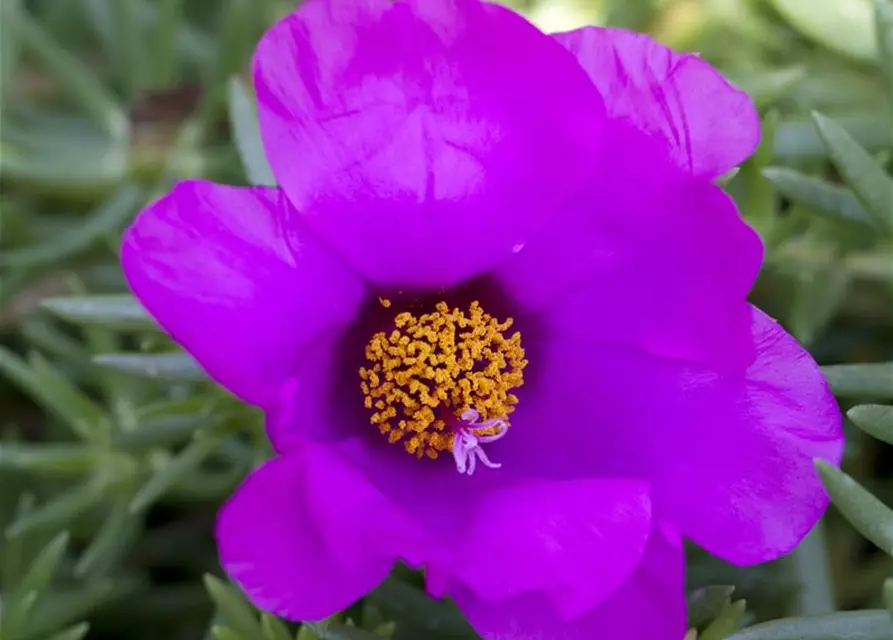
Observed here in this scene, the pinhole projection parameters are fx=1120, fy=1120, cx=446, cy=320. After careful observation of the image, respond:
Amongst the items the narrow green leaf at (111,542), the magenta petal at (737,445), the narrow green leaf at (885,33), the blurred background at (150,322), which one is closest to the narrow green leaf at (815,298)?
the blurred background at (150,322)

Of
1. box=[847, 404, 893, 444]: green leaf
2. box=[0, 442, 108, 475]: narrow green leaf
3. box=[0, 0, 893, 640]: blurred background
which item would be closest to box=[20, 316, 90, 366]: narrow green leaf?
box=[0, 0, 893, 640]: blurred background

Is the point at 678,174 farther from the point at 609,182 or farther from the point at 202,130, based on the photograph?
the point at 202,130

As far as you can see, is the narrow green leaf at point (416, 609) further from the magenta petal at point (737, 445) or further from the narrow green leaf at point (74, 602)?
the narrow green leaf at point (74, 602)

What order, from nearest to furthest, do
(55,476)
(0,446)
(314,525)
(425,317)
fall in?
(314,525) → (425,317) → (0,446) → (55,476)

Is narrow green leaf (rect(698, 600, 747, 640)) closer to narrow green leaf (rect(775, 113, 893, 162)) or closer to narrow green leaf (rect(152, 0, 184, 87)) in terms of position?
narrow green leaf (rect(775, 113, 893, 162))

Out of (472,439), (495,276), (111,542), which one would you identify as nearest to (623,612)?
(472,439)

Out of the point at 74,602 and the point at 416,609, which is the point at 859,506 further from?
the point at 74,602

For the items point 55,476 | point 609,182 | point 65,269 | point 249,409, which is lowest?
point 55,476

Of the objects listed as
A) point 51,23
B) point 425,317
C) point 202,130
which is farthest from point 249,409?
point 51,23
